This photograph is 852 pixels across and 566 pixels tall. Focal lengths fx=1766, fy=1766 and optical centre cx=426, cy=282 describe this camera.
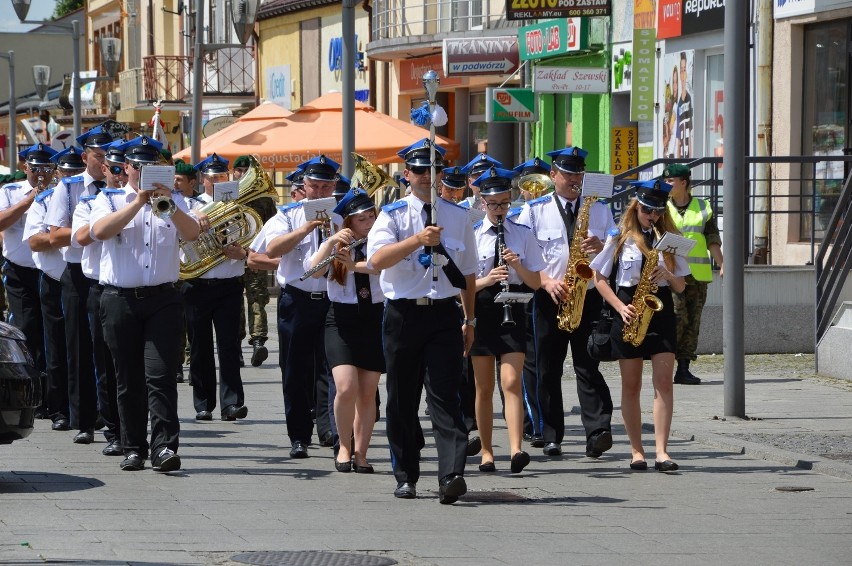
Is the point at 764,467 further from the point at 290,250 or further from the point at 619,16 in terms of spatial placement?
the point at 619,16

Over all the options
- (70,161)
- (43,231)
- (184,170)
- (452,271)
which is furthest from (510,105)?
(452,271)

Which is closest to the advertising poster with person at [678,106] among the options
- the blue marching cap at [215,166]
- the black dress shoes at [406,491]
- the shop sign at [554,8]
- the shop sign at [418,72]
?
the shop sign at [554,8]

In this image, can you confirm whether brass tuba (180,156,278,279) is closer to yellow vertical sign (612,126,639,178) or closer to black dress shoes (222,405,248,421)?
black dress shoes (222,405,248,421)

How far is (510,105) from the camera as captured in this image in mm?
24562

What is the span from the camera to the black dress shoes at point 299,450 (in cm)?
1128

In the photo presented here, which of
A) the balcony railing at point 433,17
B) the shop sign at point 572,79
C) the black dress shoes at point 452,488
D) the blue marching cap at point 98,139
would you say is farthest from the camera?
the balcony railing at point 433,17

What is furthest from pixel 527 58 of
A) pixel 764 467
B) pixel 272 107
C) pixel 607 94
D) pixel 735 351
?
pixel 764 467

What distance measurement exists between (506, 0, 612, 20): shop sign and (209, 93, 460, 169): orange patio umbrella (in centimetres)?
370

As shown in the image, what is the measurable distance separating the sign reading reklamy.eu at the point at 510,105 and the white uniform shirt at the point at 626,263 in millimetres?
13639

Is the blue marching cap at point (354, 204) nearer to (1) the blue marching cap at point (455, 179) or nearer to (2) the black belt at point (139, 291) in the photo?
(2) the black belt at point (139, 291)

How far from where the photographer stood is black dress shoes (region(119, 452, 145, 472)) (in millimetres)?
10539

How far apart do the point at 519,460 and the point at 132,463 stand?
230 cm

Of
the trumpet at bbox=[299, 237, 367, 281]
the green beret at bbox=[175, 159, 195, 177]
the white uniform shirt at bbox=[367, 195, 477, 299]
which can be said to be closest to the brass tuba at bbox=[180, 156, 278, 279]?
the green beret at bbox=[175, 159, 195, 177]

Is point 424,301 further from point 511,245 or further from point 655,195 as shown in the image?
point 655,195
